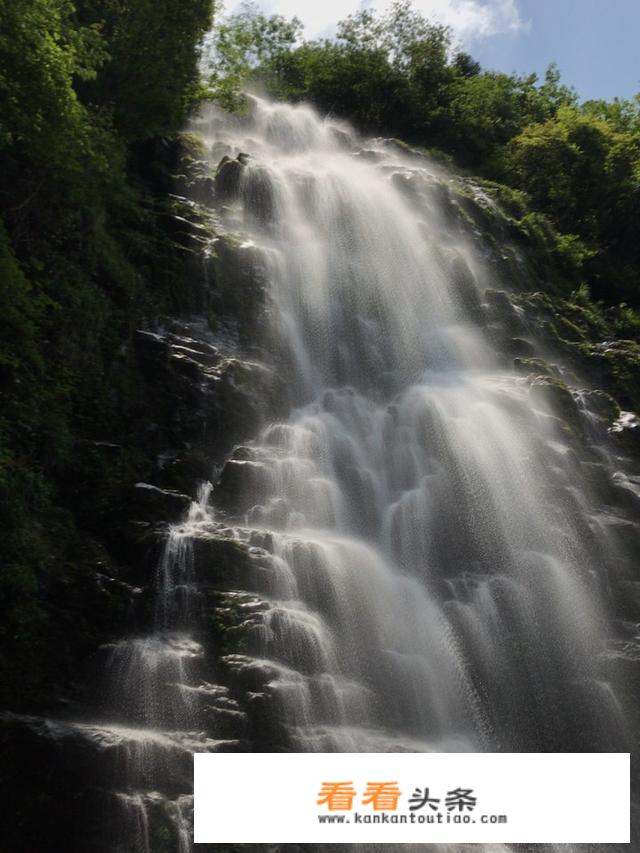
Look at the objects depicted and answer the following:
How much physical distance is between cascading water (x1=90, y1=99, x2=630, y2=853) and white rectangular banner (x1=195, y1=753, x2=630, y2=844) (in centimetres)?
73

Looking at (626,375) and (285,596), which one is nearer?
(285,596)

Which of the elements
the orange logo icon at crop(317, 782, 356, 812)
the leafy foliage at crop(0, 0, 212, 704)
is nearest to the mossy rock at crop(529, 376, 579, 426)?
the leafy foliage at crop(0, 0, 212, 704)

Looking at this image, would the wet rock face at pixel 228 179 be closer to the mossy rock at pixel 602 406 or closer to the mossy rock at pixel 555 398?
the mossy rock at pixel 555 398

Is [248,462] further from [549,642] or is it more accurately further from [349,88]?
[349,88]

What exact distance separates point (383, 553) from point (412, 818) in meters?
6.58

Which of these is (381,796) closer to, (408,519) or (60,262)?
(408,519)

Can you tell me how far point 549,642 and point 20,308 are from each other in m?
11.8

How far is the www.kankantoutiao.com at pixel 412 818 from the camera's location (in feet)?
30.6

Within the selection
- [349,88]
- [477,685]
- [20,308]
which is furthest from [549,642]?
[349,88]

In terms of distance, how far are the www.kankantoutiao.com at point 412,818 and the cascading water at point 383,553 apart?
1571 mm

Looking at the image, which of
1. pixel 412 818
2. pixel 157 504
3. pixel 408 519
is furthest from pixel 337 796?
pixel 408 519

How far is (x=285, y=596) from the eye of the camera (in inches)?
513

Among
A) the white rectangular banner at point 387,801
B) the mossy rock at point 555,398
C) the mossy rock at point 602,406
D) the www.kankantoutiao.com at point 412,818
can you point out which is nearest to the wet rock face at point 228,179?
the mossy rock at point 555,398

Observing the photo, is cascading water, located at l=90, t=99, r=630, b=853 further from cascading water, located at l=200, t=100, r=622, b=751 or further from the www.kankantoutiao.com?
the www.kankantoutiao.com
